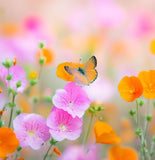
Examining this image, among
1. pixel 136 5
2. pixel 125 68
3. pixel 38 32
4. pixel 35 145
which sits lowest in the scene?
pixel 35 145

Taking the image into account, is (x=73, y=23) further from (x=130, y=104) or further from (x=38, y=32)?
(x=130, y=104)

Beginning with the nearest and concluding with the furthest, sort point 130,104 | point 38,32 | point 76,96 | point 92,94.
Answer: point 76,96 → point 92,94 → point 38,32 → point 130,104

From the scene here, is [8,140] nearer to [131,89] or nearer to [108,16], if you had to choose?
[131,89]

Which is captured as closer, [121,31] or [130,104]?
[130,104]

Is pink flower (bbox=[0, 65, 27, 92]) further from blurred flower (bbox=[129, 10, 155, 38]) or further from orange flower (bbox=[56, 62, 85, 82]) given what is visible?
blurred flower (bbox=[129, 10, 155, 38])

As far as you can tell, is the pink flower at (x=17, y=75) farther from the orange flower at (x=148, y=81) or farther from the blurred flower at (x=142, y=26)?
the blurred flower at (x=142, y=26)

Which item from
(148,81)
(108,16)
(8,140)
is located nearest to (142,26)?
(108,16)

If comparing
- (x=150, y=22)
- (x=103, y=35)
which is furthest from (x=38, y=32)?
(x=150, y=22)
